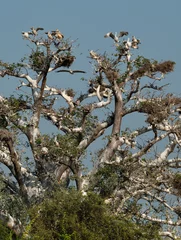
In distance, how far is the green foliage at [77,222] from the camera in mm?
17984

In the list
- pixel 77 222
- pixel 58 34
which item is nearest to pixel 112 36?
pixel 58 34

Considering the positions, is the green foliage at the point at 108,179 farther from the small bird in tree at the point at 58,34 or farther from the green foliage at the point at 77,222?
the green foliage at the point at 77,222

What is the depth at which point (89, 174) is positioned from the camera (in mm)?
25172

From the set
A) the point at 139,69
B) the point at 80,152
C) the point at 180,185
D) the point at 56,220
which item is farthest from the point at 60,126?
the point at 56,220

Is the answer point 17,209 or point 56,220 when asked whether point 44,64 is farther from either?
point 56,220

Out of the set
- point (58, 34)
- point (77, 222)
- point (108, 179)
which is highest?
point (58, 34)

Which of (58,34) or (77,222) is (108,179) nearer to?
(58,34)

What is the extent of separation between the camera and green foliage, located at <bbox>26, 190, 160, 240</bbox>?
17984 millimetres

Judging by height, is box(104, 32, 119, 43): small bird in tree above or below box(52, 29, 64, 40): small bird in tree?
above

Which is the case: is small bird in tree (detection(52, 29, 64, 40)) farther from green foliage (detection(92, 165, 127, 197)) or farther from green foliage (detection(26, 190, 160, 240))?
green foliage (detection(26, 190, 160, 240))

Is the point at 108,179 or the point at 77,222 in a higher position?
the point at 108,179

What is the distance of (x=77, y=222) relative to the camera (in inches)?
720

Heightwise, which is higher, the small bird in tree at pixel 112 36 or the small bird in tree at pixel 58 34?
the small bird in tree at pixel 112 36

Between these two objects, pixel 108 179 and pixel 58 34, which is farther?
pixel 58 34
